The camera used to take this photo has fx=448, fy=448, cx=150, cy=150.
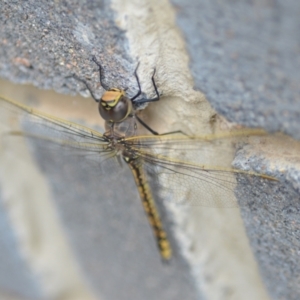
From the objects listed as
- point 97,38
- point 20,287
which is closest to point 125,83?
point 97,38

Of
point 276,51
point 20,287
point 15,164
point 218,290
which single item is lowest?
point 218,290

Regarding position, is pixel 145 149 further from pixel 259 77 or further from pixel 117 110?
pixel 259 77

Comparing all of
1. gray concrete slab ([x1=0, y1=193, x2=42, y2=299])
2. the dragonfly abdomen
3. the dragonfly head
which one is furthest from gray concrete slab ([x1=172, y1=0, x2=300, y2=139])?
gray concrete slab ([x1=0, y1=193, x2=42, y2=299])

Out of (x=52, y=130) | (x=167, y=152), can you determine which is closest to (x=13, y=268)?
(x=52, y=130)

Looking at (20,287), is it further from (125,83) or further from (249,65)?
(249,65)

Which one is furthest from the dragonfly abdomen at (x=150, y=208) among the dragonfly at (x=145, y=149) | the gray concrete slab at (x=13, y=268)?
the gray concrete slab at (x=13, y=268)

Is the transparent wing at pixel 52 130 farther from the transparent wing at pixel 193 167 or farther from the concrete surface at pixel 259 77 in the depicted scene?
the concrete surface at pixel 259 77

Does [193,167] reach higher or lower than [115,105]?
lower
